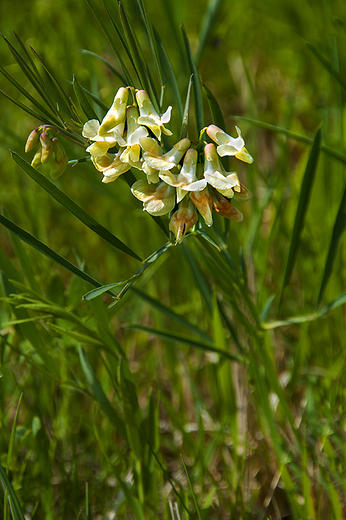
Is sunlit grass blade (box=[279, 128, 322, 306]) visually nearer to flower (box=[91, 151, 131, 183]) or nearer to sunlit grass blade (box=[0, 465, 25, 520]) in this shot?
flower (box=[91, 151, 131, 183])

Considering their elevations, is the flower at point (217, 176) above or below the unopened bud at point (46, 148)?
below

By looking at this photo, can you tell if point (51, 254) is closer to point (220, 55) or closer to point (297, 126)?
point (297, 126)

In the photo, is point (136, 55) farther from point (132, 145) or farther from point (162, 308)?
point (162, 308)

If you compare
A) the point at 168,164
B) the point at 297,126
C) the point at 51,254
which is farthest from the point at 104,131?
the point at 297,126

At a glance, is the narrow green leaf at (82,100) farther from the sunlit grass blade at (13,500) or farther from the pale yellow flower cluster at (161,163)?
the sunlit grass blade at (13,500)

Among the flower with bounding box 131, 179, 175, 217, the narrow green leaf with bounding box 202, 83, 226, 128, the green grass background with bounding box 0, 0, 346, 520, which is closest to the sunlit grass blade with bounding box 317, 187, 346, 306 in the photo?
the green grass background with bounding box 0, 0, 346, 520

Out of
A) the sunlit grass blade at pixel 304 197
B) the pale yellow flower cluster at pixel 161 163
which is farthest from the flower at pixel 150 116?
the sunlit grass blade at pixel 304 197
